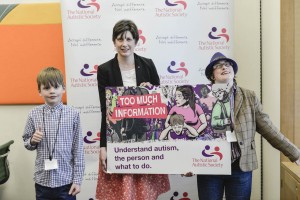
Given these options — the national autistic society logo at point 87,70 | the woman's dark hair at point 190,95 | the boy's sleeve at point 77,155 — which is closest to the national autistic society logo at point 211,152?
the woman's dark hair at point 190,95

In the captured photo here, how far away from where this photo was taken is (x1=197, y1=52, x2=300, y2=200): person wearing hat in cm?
230

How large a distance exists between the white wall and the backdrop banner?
1.63 ft

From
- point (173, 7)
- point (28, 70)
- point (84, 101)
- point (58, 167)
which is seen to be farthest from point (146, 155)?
point (28, 70)

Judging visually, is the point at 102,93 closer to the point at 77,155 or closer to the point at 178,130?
the point at 77,155

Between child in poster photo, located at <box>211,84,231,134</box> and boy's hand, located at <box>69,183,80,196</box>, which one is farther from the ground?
child in poster photo, located at <box>211,84,231,134</box>

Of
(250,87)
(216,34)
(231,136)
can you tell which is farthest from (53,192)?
(250,87)

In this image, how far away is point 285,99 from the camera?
2.98 meters

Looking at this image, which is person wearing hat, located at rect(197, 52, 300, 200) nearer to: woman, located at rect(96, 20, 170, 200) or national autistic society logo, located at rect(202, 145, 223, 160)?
national autistic society logo, located at rect(202, 145, 223, 160)

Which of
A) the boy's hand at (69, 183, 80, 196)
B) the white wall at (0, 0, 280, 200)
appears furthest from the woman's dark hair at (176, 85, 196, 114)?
the white wall at (0, 0, 280, 200)

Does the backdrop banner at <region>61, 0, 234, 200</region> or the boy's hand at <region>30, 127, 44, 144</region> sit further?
the backdrop banner at <region>61, 0, 234, 200</region>

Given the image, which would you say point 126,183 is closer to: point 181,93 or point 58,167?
point 58,167

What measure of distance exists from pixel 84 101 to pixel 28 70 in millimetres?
941

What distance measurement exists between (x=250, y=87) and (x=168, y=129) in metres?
1.82

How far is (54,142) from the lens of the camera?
2.34m
